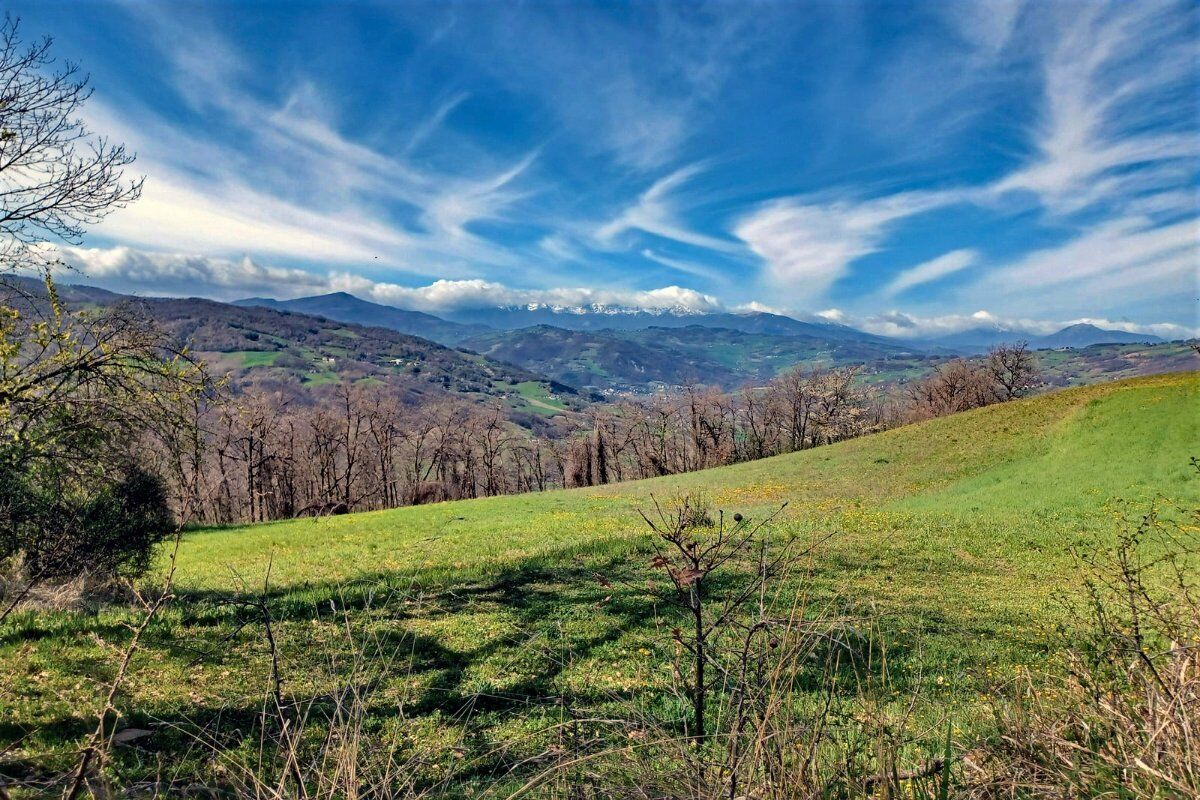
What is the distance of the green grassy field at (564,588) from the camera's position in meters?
5.59

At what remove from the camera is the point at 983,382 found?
6462 cm

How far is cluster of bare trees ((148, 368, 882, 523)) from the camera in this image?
180ft

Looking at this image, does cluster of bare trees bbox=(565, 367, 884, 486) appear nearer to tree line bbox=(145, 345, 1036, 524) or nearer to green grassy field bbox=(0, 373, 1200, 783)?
tree line bbox=(145, 345, 1036, 524)

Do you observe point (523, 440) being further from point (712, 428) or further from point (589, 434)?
point (712, 428)

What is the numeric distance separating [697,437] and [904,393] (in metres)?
38.8

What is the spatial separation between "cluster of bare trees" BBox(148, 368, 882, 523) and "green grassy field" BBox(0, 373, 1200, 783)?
24.8m

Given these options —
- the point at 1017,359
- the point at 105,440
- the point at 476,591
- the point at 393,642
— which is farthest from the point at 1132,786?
the point at 1017,359

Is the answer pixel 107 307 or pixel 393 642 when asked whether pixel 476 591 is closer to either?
pixel 393 642

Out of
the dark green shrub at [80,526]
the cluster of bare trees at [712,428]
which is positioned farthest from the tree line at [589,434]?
the dark green shrub at [80,526]

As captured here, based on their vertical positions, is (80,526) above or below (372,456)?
above

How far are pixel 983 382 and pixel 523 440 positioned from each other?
56.9 meters

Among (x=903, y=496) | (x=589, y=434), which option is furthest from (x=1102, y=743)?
(x=589, y=434)

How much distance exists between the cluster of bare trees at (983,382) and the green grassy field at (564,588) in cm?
3188

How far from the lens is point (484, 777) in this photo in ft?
15.5
